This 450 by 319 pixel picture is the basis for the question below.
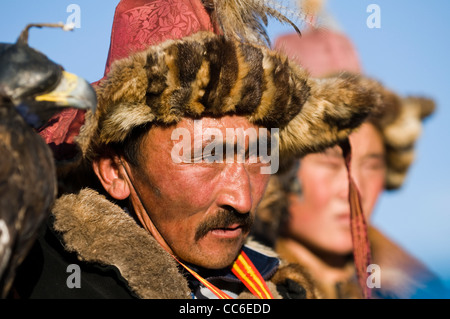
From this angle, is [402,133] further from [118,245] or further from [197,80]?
[118,245]

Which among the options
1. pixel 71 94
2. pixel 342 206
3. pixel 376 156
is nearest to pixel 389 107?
pixel 376 156

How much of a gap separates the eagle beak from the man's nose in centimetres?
77

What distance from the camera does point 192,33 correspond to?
2.20 m

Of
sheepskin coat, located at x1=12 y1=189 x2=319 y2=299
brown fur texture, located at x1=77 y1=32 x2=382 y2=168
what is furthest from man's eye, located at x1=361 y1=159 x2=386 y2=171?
sheepskin coat, located at x1=12 y1=189 x2=319 y2=299

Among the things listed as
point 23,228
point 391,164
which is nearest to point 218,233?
point 23,228

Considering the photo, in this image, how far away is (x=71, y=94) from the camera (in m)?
1.63

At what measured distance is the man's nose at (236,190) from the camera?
2.25 m

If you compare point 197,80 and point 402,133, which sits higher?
point 197,80

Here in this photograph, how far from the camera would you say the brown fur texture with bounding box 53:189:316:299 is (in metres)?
2.02

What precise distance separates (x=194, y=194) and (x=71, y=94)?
30.4 inches

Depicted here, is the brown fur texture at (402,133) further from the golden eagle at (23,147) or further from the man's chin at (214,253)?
the golden eagle at (23,147)
